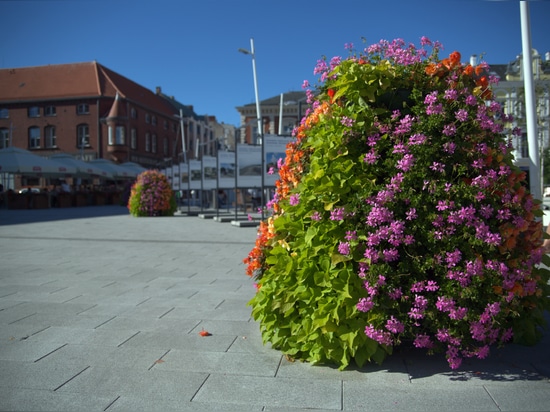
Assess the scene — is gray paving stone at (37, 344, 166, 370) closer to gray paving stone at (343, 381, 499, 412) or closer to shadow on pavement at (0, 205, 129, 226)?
gray paving stone at (343, 381, 499, 412)

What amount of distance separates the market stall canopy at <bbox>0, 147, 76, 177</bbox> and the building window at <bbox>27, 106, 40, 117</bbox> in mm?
32291

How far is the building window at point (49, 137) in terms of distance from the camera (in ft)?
196

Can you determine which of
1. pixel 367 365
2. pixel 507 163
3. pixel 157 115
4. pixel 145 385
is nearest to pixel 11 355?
pixel 145 385

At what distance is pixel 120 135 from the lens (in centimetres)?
5844

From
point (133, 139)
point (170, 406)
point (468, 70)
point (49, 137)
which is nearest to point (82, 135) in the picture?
point (49, 137)

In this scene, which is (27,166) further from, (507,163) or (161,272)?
(507,163)

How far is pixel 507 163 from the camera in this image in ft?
11.9

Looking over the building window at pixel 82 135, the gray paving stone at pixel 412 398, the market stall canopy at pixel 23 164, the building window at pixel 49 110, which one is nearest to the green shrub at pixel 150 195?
the market stall canopy at pixel 23 164

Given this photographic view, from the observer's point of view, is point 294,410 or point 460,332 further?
point 460,332

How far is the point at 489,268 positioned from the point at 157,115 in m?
70.7

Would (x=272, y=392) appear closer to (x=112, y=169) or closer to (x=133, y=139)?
(x=112, y=169)

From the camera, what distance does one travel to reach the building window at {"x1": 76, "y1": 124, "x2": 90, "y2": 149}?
5859 centimetres

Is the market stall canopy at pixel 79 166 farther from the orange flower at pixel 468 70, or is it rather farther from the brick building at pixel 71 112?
the orange flower at pixel 468 70

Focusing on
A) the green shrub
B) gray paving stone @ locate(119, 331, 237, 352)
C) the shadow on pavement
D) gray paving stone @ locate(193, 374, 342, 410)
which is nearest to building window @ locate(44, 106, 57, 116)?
the shadow on pavement
